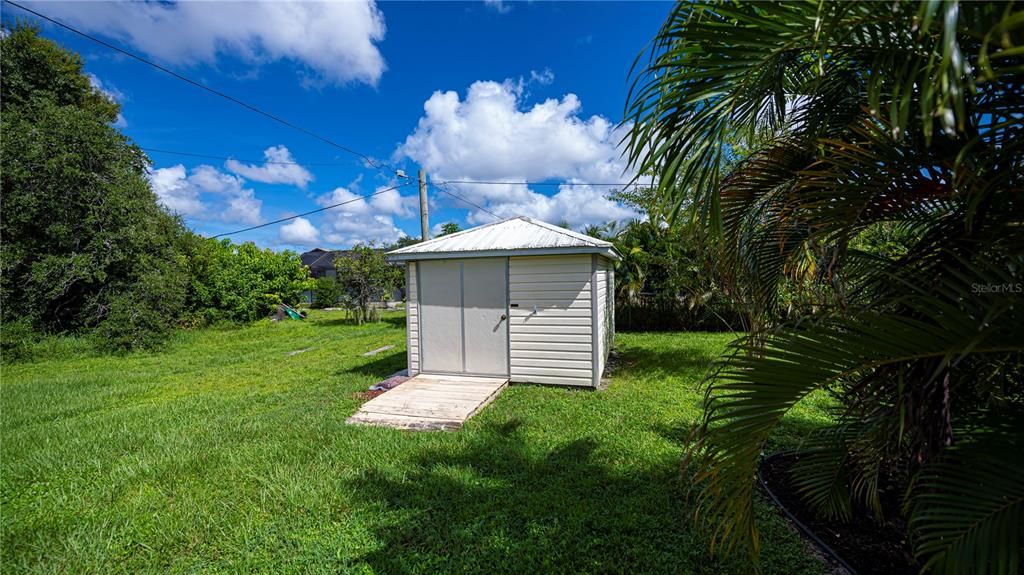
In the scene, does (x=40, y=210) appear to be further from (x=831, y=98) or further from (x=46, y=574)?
(x=831, y=98)

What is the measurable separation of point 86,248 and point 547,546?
1418 cm

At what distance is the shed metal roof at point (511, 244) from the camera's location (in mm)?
5809

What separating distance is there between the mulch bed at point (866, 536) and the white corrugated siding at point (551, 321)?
3211mm

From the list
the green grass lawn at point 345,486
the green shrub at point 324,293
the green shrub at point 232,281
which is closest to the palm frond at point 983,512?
the green grass lawn at point 345,486

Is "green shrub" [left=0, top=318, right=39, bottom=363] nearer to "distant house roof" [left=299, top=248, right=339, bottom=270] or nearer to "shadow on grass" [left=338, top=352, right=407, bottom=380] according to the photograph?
"shadow on grass" [left=338, top=352, right=407, bottom=380]

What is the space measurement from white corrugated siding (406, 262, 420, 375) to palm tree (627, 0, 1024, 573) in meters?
5.32

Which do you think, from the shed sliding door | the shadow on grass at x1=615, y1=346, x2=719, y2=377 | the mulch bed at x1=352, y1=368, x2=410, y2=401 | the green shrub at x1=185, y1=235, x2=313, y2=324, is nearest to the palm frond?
the shed sliding door

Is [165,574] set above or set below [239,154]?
below

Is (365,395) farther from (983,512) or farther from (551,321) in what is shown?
(983,512)

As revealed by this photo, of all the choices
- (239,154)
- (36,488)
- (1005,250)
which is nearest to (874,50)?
(1005,250)

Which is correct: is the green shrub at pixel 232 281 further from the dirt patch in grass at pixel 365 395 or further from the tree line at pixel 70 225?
the dirt patch in grass at pixel 365 395

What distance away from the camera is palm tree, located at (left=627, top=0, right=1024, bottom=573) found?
1.15 metres

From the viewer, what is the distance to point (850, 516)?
2.55 metres

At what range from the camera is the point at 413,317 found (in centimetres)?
666
